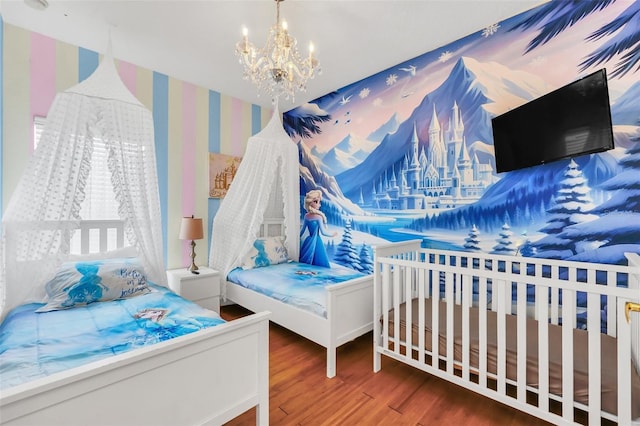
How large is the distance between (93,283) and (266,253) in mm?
1839

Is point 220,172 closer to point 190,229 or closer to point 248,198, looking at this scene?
point 248,198

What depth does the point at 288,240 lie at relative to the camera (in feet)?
13.1

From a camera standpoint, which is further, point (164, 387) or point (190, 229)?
point (190, 229)

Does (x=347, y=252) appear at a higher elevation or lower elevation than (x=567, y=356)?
higher

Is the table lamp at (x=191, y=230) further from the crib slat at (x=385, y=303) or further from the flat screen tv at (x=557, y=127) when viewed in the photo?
the flat screen tv at (x=557, y=127)

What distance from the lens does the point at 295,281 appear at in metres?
2.94

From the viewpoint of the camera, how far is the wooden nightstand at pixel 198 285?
9.90 feet

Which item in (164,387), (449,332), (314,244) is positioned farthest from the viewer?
(314,244)

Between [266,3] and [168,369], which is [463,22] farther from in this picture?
[168,369]

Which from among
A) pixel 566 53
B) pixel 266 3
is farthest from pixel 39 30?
pixel 566 53

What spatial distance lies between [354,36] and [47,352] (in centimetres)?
316

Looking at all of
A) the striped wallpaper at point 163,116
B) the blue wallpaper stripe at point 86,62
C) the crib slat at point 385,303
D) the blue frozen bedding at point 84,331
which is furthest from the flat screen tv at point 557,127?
the blue wallpaper stripe at point 86,62

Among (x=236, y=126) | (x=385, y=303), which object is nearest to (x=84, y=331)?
(x=385, y=303)

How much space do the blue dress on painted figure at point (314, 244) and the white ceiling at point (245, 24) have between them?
206 centimetres
